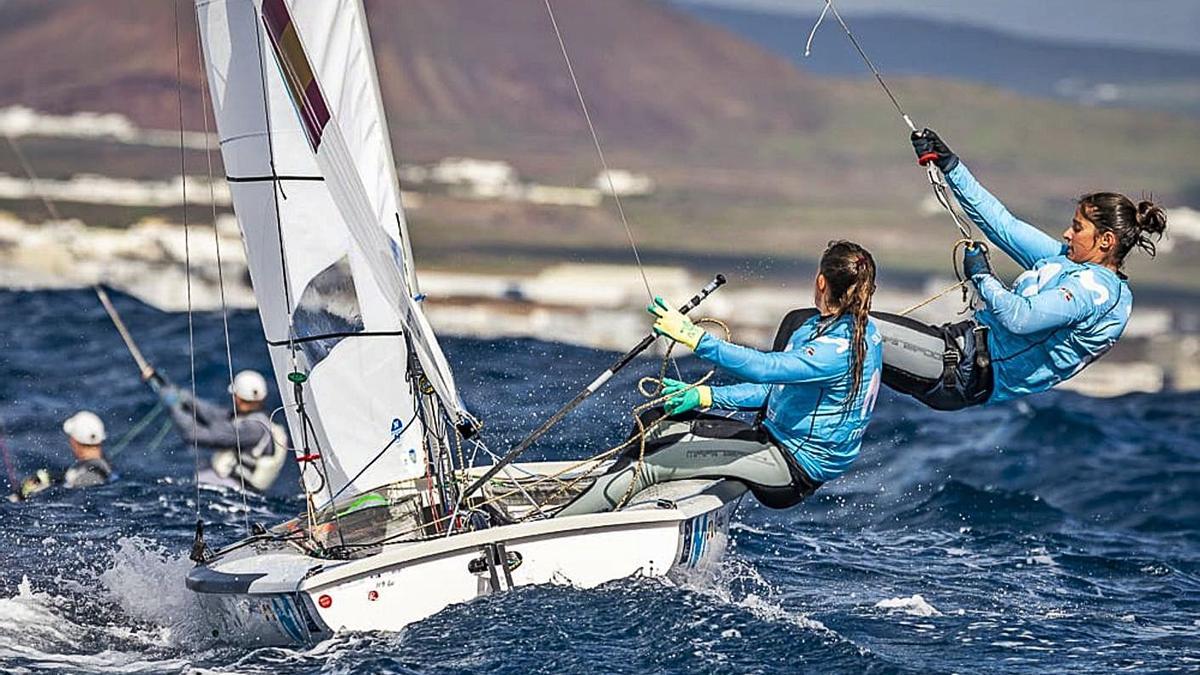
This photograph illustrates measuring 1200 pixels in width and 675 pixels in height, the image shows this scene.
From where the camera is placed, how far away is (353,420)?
5504 mm

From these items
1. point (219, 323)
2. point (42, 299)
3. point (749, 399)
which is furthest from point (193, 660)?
point (42, 299)

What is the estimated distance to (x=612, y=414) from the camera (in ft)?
26.9

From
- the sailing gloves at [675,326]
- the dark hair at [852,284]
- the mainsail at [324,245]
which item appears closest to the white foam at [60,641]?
the mainsail at [324,245]

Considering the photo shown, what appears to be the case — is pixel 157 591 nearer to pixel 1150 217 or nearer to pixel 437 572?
pixel 437 572

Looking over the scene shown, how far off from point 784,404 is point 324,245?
167 centimetres

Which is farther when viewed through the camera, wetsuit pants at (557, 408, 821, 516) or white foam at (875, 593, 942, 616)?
white foam at (875, 593, 942, 616)

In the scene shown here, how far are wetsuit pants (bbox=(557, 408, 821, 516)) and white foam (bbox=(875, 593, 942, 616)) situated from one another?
0.50 meters

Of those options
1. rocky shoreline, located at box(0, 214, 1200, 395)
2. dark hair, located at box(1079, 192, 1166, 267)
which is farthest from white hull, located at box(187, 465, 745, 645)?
rocky shoreline, located at box(0, 214, 1200, 395)

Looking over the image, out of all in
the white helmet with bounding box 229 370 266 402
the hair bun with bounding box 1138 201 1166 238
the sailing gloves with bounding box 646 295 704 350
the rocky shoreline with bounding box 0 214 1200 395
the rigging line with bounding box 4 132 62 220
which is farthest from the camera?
the rigging line with bounding box 4 132 62 220

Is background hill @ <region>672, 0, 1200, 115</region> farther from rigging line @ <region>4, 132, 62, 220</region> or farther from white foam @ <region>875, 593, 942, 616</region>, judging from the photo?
white foam @ <region>875, 593, 942, 616</region>

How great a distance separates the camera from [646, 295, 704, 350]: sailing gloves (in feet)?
14.1

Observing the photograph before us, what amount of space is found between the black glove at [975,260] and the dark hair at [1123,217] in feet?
0.98

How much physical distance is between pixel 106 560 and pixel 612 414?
10.1 ft

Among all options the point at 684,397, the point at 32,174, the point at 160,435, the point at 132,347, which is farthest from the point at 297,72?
the point at 32,174
